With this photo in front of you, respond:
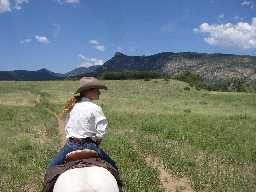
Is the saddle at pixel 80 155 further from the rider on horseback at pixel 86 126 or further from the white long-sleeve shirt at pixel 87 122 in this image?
the white long-sleeve shirt at pixel 87 122

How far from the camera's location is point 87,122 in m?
9.26

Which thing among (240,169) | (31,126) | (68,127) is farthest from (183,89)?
(68,127)

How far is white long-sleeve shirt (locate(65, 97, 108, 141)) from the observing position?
30.4 feet

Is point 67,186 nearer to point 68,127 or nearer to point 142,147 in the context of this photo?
point 68,127

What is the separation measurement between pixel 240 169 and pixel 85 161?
10810mm

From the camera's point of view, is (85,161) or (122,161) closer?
(85,161)

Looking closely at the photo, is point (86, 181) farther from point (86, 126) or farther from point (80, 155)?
point (86, 126)

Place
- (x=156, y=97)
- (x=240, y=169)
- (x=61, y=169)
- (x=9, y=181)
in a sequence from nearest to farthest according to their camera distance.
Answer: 1. (x=61, y=169)
2. (x=9, y=181)
3. (x=240, y=169)
4. (x=156, y=97)

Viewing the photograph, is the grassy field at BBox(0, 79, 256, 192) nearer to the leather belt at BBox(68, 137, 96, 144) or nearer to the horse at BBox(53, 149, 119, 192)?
the leather belt at BBox(68, 137, 96, 144)

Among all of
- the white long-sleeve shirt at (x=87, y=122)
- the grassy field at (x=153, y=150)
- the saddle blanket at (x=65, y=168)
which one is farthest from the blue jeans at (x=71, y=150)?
the grassy field at (x=153, y=150)

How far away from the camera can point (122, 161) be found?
18.4 m

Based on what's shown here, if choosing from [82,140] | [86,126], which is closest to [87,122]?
[86,126]

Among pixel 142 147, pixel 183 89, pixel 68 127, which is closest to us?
pixel 68 127

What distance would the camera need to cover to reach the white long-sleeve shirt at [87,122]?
30.4 ft
